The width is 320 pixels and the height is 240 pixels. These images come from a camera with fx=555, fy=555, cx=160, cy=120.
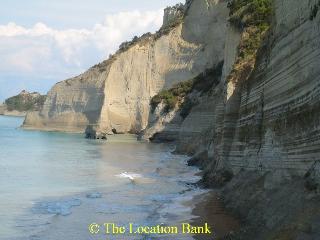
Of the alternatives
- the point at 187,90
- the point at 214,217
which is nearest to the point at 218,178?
the point at 214,217

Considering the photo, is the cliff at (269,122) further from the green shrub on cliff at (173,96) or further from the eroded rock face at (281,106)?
the green shrub on cliff at (173,96)

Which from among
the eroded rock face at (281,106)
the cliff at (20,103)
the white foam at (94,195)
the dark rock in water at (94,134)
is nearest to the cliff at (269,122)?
the eroded rock face at (281,106)

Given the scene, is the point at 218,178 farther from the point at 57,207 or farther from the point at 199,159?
the point at 199,159

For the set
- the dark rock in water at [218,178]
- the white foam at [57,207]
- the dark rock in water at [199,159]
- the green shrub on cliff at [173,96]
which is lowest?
the white foam at [57,207]

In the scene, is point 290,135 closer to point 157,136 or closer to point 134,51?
point 157,136

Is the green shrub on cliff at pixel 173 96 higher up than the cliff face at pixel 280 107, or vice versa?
the green shrub on cliff at pixel 173 96

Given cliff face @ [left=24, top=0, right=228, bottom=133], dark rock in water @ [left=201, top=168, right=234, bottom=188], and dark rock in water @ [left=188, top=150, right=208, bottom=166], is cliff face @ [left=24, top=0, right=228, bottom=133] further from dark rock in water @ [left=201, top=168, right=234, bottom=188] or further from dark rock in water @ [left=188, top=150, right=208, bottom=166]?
dark rock in water @ [left=201, top=168, right=234, bottom=188]

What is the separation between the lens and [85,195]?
66.6 feet

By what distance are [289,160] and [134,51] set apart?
65.8 metres

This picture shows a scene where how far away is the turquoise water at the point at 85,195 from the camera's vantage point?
49.0 ft

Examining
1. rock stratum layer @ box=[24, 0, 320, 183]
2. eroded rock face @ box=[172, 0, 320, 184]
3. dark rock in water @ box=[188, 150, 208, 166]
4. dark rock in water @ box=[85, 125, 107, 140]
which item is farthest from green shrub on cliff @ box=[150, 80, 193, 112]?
eroded rock face @ box=[172, 0, 320, 184]

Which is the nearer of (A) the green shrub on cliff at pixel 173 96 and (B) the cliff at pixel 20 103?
(A) the green shrub on cliff at pixel 173 96

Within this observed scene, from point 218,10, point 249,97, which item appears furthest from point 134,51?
point 249,97

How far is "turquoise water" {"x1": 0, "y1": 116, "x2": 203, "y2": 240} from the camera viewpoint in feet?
49.0
